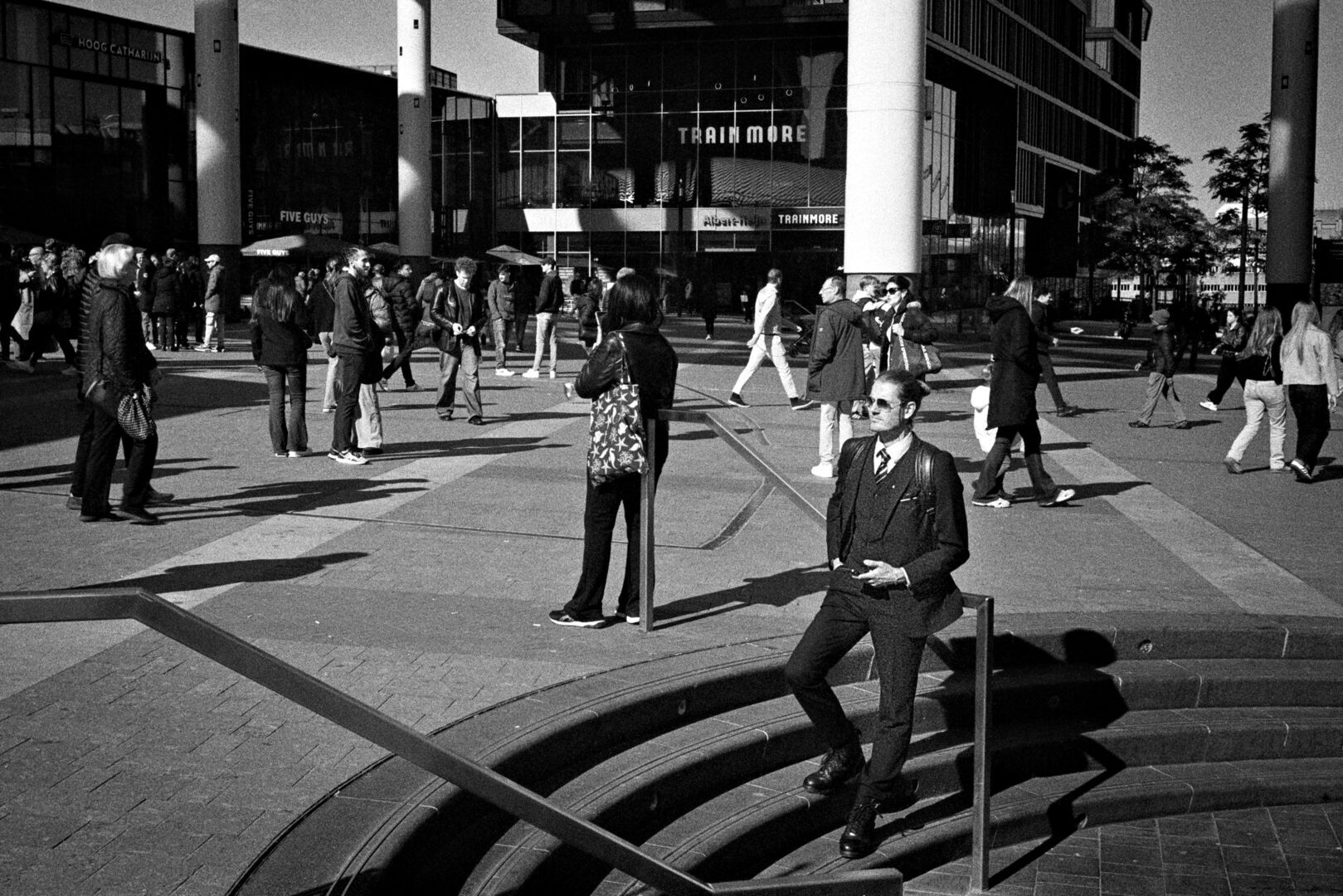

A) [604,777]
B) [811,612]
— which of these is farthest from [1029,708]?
[604,777]

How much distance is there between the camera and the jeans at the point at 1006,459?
1238cm

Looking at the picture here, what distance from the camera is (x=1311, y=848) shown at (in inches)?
266

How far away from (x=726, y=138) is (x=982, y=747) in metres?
54.9

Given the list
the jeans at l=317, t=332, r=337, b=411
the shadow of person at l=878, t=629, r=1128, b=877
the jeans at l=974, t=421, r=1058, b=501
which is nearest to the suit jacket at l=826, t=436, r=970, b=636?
the shadow of person at l=878, t=629, r=1128, b=877

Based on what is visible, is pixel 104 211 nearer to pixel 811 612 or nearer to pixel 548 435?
pixel 548 435

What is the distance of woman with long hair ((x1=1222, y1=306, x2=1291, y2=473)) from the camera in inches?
583

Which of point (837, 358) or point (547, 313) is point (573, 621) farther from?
point (547, 313)

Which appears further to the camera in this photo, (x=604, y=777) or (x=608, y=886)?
(x=604, y=777)

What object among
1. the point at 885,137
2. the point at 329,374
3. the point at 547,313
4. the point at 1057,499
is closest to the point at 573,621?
the point at 1057,499

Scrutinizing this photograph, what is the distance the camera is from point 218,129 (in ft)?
140

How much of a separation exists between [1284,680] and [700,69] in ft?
175

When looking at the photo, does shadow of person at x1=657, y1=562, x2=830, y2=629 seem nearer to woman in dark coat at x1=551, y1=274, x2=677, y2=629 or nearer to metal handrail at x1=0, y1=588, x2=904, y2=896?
woman in dark coat at x1=551, y1=274, x2=677, y2=629

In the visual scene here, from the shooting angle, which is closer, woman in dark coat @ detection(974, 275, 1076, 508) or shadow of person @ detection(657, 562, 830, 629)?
shadow of person @ detection(657, 562, 830, 629)

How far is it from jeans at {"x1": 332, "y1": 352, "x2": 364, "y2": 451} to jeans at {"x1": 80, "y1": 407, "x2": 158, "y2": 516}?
2974mm
